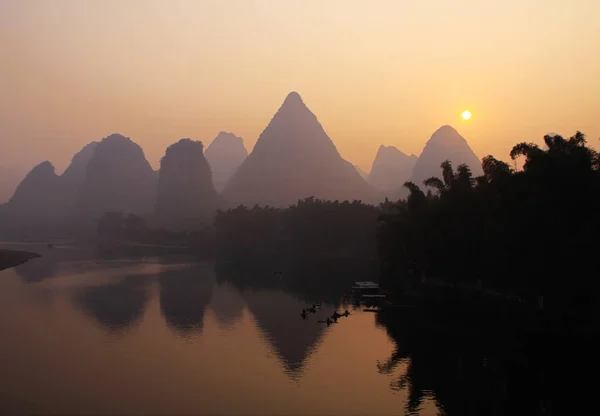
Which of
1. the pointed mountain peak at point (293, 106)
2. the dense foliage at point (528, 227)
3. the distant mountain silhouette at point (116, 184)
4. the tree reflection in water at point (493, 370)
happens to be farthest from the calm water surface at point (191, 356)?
the distant mountain silhouette at point (116, 184)

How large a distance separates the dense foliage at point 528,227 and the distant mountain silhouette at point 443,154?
5623 inches

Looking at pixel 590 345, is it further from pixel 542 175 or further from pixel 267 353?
pixel 267 353

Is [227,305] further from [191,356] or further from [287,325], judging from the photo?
[191,356]

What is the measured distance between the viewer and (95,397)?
1681 cm

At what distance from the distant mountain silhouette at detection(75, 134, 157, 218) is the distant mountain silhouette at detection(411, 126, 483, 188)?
Answer: 8975 cm

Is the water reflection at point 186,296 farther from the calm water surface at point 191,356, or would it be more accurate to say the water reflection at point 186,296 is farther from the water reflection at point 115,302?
the water reflection at point 115,302

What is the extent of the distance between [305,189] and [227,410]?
130 metres

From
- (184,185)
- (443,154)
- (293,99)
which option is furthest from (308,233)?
(443,154)

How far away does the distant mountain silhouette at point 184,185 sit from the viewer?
466ft

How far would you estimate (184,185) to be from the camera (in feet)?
489

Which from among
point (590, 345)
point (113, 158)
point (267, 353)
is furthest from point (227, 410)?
point (113, 158)

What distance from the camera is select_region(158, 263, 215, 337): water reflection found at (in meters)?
27.6

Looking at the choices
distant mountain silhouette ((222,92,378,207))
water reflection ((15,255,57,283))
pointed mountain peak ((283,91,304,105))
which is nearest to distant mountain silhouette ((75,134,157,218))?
distant mountain silhouette ((222,92,378,207))

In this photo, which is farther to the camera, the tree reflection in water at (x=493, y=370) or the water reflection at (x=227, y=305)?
the water reflection at (x=227, y=305)
